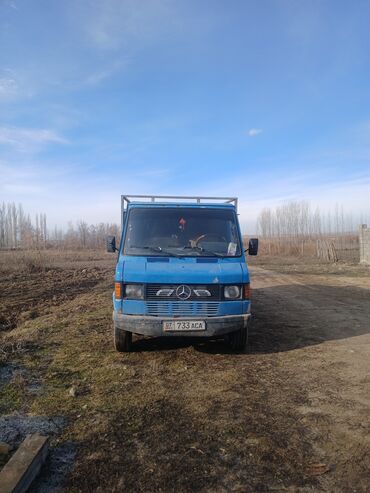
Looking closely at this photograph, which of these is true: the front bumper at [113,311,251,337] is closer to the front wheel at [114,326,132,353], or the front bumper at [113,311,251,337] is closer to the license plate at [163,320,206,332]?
the license plate at [163,320,206,332]

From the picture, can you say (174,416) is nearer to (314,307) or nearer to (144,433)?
(144,433)

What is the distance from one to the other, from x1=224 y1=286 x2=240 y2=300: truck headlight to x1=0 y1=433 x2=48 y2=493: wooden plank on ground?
120 inches

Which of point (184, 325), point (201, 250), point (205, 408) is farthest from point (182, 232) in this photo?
point (205, 408)

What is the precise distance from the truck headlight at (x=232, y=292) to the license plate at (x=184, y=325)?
529mm

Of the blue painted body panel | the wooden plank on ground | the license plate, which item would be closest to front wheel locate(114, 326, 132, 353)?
the blue painted body panel

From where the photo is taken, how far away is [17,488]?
2527 millimetres

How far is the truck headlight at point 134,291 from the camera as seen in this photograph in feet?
17.6

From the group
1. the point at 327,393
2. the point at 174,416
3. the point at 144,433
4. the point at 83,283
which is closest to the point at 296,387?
the point at 327,393

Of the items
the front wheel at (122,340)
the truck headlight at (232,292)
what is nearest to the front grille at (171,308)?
the truck headlight at (232,292)

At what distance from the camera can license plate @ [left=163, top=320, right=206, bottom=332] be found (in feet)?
17.3

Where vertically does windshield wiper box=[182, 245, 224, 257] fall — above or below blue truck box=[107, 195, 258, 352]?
above

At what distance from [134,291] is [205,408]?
1.99m

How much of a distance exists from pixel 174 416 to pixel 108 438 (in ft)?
2.39

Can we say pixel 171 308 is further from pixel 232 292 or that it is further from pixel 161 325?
pixel 232 292
